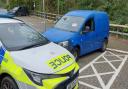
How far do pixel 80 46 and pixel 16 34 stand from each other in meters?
3.63

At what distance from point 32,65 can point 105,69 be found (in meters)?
4.30

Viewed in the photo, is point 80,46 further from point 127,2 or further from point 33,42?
point 127,2

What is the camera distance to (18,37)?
6.20 m

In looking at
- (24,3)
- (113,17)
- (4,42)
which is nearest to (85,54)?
(4,42)

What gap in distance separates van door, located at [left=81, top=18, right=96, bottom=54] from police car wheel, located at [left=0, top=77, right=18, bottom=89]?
4.68m

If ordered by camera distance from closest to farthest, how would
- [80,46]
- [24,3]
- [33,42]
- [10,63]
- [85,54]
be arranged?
1. [10,63]
2. [33,42]
3. [80,46]
4. [85,54]
5. [24,3]

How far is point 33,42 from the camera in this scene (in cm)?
615

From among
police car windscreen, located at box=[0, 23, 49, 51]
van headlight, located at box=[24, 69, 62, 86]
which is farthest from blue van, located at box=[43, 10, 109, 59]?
van headlight, located at box=[24, 69, 62, 86]

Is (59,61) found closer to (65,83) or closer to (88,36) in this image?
(65,83)

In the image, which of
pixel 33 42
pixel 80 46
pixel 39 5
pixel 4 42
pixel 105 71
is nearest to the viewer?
pixel 4 42

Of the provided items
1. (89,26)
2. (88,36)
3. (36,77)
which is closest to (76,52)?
(88,36)

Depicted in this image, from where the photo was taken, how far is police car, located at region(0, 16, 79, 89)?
16.1 feet

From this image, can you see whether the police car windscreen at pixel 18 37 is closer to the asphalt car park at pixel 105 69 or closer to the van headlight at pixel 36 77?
the van headlight at pixel 36 77

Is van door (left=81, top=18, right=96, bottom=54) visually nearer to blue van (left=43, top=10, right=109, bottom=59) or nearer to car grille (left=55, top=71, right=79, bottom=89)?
blue van (left=43, top=10, right=109, bottom=59)
